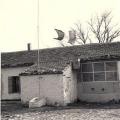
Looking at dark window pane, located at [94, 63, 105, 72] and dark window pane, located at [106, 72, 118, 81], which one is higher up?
dark window pane, located at [94, 63, 105, 72]

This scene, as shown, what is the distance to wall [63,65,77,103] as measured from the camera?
26181 mm

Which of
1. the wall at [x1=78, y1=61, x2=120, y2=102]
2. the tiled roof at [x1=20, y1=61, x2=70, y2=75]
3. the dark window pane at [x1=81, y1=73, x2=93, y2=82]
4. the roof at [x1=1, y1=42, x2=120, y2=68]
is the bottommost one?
the wall at [x1=78, y1=61, x2=120, y2=102]

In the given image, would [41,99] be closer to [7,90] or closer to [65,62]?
[65,62]

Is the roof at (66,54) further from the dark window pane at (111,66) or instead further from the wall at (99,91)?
the wall at (99,91)

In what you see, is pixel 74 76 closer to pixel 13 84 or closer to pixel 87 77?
pixel 87 77

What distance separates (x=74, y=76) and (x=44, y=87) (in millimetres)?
3280

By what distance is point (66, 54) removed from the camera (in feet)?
101

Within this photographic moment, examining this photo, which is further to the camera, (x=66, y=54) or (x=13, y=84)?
(x=13, y=84)

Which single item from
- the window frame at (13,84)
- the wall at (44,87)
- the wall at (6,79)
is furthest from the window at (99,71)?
the window frame at (13,84)

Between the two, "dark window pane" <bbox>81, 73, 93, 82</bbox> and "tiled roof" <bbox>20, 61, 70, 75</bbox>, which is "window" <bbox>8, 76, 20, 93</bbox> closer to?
"tiled roof" <bbox>20, 61, 70, 75</bbox>

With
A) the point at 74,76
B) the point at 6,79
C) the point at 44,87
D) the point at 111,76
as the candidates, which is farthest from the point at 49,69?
the point at 6,79

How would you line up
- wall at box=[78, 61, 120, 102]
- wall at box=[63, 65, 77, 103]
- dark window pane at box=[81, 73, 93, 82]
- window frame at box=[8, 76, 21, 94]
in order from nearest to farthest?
1. wall at box=[63, 65, 77, 103]
2. wall at box=[78, 61, 120, 102]
3. dark window pane at box=[81, 73, 93, 82]
4. window frame at box=[8, 76, 21, 94]

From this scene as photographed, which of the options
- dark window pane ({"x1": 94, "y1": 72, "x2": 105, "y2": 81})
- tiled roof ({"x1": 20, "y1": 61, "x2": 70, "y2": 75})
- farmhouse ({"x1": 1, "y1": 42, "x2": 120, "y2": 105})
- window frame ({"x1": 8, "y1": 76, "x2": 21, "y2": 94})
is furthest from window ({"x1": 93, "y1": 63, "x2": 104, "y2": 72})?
window frame ({"x1": 8, "y1": 76, "x2": 21, "y2": 94})

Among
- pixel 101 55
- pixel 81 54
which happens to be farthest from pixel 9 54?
pixel 101 55
